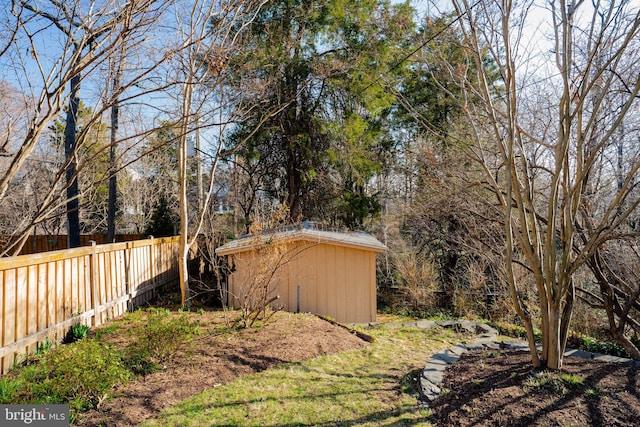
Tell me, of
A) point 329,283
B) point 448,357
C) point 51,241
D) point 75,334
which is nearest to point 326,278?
point 329,283

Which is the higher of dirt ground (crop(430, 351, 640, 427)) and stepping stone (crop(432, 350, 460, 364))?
dirt ground (crop(430, 351, 640, 427))

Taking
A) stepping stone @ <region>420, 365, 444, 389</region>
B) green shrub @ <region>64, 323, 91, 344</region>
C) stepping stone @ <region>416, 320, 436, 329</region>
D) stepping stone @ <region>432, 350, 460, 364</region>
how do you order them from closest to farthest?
stepping stone @ <region>420, 365, 444, 389</region>
stepping stone @ <region>432, 350, 460, 364</region>
green shrub @ <region>64, 323, 91, 344</region>
stepping stone @ <region>416, 320, 436, 329</region>

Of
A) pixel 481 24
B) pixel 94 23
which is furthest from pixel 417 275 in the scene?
pixel 94 23

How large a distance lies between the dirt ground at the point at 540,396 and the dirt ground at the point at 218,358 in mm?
2036

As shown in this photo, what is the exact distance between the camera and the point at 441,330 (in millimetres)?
7293

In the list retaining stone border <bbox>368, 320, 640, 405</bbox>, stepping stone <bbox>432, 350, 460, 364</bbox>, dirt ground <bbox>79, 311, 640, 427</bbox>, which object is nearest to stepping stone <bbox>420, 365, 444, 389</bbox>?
retaining stone border <bbox>368, 320, 640, 405</bbox>

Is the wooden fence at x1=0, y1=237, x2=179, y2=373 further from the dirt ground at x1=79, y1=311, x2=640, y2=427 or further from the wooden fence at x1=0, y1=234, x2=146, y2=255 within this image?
the wooden fence at x1=0, y1=234, x2=146, y2=255

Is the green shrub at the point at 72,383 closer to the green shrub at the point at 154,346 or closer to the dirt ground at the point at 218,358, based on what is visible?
the dirt ground at the point at 218,358

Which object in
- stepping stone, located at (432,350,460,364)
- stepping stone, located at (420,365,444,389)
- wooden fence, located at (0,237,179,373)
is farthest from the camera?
stepping stone, located at (432,350,460,364)

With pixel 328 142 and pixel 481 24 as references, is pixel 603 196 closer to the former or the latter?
pixel 481 24

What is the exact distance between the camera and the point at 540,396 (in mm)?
3098

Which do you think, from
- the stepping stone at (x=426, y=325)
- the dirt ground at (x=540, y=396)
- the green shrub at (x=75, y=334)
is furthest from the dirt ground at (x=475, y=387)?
the stepping stone at (x=426, y=325)

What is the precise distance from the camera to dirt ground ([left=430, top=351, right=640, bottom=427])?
2.81 m

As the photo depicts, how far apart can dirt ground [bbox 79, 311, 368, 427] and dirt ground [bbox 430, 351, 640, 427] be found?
2036 mm
